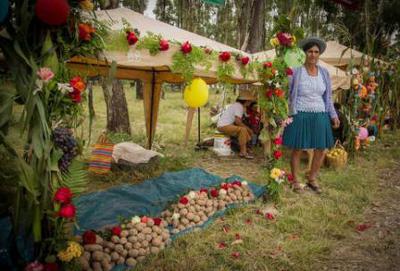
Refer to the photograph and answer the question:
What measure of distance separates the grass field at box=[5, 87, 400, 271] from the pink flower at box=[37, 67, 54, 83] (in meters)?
0.67

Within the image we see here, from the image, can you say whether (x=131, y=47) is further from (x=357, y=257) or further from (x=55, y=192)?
(x=357, y=257)

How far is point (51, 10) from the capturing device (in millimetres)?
2100

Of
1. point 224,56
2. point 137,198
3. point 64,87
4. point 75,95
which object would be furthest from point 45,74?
point 137,198

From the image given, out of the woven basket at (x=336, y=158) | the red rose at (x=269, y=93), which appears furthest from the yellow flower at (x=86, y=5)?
the woven basket at (x=336, y=158)

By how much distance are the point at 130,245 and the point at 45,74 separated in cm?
163

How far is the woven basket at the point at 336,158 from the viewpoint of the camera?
6298 mm

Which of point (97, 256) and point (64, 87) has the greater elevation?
point (64, 87)

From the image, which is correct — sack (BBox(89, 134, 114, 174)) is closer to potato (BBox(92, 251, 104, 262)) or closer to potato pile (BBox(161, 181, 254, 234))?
potato pile (BBox(161, 181, 254, 234))

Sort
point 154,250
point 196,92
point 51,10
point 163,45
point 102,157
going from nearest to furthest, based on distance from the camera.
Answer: point 51,10, point 154,250, point 163,45, point 196,92, point 102,157

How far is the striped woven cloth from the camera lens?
17.2ft

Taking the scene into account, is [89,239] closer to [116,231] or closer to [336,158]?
[116,231]

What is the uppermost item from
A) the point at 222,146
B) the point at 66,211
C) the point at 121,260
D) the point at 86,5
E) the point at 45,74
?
the point at 86,5

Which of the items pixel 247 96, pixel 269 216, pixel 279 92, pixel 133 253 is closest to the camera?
pixel 133 253

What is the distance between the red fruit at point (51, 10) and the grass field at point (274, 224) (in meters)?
0.94
